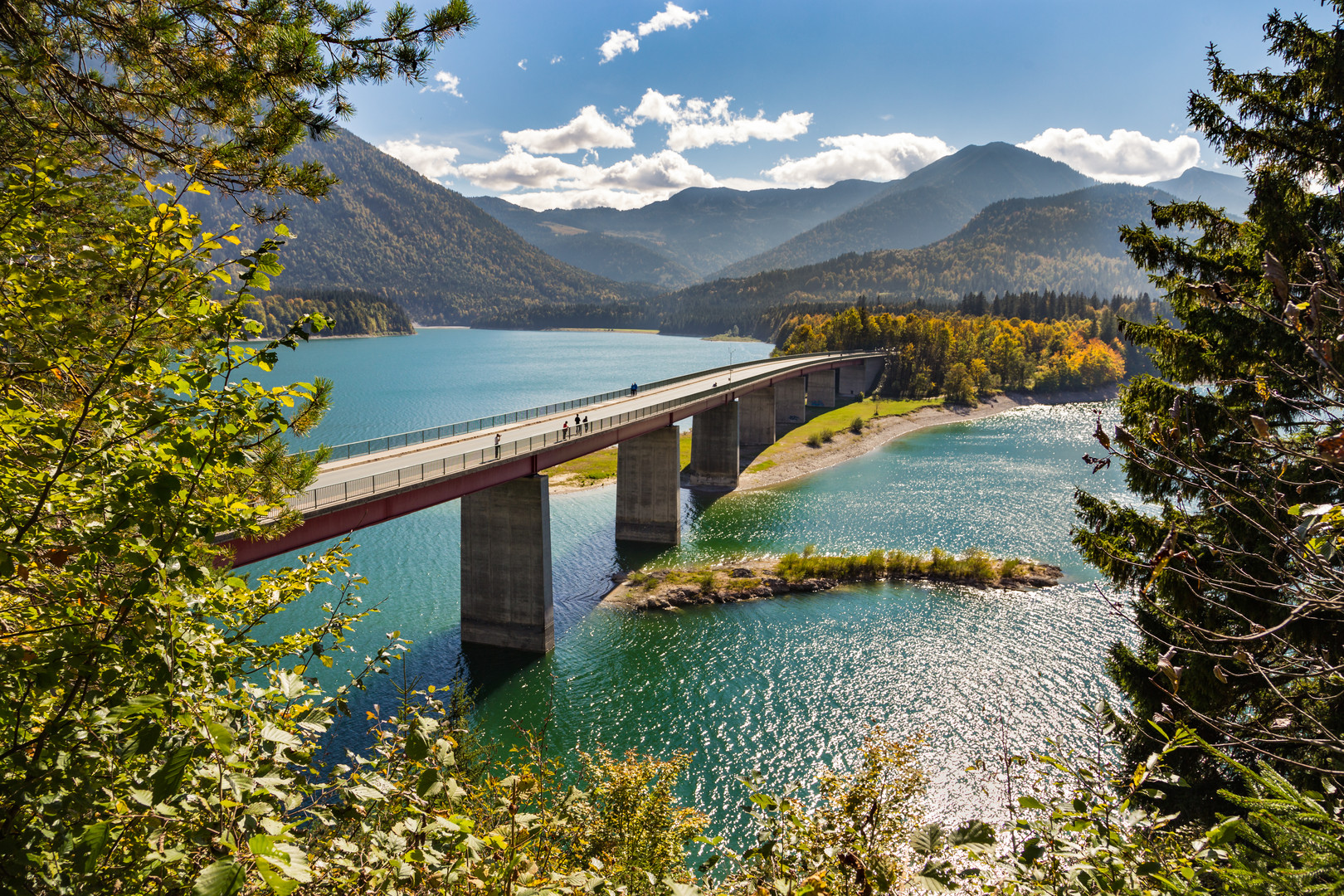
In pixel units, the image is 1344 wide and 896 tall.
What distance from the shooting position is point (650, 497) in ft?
153

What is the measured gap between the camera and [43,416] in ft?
15.1

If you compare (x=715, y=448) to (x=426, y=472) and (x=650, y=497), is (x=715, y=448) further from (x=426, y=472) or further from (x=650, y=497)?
(x=426, y=472)

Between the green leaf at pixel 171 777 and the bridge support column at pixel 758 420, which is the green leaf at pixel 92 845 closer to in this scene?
the green leaf at pixel 171 777

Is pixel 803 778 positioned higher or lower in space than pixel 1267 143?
lower

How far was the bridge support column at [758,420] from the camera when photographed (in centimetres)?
7600

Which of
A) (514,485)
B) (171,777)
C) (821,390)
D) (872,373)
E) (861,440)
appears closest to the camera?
(171,777)

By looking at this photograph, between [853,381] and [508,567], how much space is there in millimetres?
91367

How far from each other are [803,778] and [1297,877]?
1980 cm

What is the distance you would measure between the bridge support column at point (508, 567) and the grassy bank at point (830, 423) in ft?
121

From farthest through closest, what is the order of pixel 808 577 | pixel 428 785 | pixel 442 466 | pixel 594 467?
pixel 594 467 < pixel 808 577 < pixel 442 466 < pixel 428 785

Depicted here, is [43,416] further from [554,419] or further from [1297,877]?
[554,419]

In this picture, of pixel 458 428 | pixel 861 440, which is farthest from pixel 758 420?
pixel 458 428

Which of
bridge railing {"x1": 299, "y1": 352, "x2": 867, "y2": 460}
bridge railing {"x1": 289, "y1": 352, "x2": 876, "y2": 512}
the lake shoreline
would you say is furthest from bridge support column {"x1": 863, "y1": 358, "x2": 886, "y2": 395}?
bridge railing {"x1": 289, "y1": 352, "x2": 876, "y2": 512}

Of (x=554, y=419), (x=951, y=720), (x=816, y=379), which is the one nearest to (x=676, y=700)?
(x=951, y=720)
